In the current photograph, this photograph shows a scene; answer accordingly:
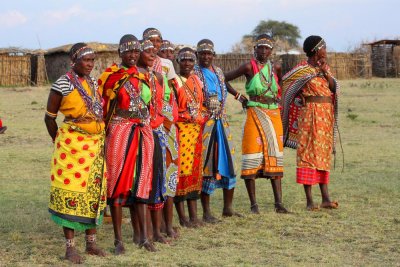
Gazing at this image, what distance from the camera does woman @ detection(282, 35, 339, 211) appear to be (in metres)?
8.22

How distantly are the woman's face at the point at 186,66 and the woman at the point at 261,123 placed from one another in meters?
0.86

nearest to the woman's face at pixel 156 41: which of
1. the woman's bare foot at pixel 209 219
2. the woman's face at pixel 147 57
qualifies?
the woman's face at pixel 147 57

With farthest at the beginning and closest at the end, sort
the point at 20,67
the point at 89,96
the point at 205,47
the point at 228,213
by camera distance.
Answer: the point at 20,67
the point at 228,213
the point at 205,47
the point at 89,96

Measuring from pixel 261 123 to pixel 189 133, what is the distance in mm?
1063

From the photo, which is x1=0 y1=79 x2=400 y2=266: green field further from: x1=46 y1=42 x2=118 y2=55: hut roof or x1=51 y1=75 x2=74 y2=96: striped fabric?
x1=46 y1=42 x2=118 y2=55: hut roof

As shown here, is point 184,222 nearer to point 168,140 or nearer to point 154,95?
point 168,140

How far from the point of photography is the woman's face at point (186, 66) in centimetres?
722

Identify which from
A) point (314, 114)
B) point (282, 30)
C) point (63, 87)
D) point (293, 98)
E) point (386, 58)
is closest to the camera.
Result: point (63, 87)

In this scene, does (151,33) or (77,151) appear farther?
(151,33)

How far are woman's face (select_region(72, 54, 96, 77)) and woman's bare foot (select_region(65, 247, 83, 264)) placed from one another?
1315mm

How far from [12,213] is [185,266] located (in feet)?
9.38

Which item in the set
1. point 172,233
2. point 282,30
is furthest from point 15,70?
point 282,30

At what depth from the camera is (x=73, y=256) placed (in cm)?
578

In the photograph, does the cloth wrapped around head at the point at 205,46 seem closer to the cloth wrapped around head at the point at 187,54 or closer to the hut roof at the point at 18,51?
the cloth wrapped around head at the point at 187,54
